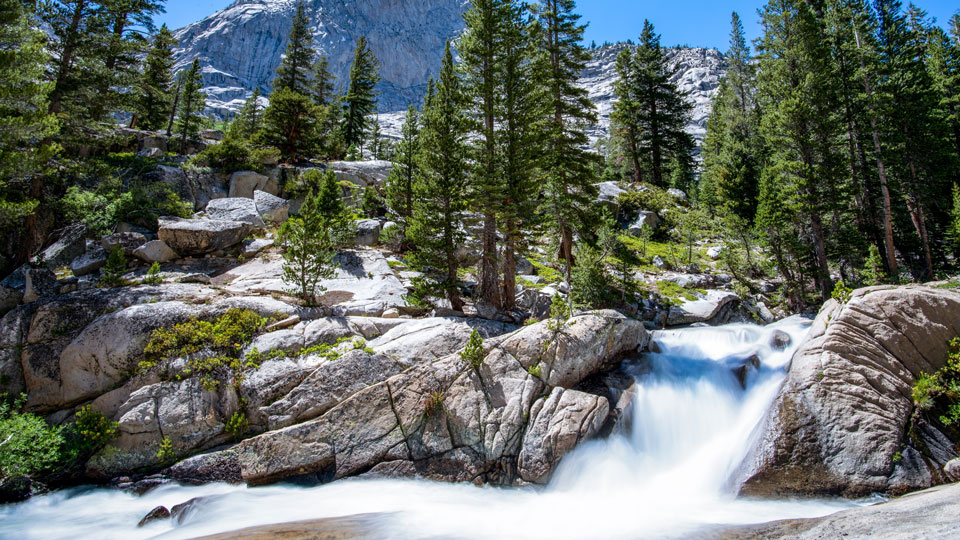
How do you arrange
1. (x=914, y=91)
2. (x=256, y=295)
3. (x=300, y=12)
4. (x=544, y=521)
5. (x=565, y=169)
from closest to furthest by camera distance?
(x=544, y=521)
(x=256, y=295)
(x=565, y=169)
(x=914, y=91)
(x=300, y=12)

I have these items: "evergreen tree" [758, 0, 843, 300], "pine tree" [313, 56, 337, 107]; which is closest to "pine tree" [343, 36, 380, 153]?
"pine tree" [313, 56, 337, 107]

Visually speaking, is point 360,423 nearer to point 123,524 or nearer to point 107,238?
point 123,524

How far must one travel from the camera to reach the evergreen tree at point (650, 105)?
4288 centimetres

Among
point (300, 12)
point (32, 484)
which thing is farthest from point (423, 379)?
point (300, 12)

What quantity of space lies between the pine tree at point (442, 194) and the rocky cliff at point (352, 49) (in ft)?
428

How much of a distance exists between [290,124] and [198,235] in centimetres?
A: 1720

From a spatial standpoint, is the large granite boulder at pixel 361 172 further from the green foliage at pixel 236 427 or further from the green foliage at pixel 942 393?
the green foliage at pixel 942 393

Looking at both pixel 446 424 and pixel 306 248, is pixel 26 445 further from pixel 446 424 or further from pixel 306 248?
pixel 446 424

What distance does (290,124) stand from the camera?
3425cm

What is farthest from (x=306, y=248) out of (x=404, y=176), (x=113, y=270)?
(x=404, y=176)

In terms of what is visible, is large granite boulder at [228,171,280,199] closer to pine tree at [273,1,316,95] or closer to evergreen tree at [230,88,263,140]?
evergreen tree at [230,88,263,140]

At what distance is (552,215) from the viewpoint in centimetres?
2214

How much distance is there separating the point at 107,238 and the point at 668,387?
90.6 feet

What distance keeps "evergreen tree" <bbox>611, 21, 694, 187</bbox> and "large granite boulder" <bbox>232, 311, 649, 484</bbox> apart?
36226mm
